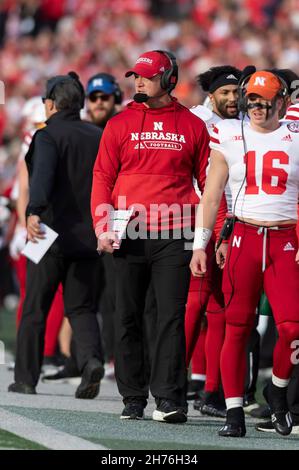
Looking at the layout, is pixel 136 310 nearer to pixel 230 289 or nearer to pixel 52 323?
pixel 230 289

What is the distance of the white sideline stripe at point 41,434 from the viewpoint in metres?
7.27

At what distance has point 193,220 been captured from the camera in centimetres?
873

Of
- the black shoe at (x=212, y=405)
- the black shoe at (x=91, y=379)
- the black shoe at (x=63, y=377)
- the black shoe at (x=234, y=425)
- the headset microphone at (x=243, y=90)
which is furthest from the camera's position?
the black shoe at (x=63, y=377)

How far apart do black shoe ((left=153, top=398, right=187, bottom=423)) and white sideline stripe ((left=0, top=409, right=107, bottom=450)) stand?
30.6 inches

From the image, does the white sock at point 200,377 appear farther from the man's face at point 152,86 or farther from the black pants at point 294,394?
the man's face at point 152,86

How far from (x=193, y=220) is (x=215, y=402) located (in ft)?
4.37

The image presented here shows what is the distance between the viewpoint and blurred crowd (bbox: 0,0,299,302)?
2041 cm

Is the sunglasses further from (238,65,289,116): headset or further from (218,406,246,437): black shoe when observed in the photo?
(218,406,246,437): black shoe

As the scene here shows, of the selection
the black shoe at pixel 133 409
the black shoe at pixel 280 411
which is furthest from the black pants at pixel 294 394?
→ the black shoe at pixel 133 409

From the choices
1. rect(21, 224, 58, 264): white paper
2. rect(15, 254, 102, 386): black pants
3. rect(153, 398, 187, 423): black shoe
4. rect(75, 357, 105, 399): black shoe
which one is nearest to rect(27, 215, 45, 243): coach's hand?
rect(21, 224, 58, 264): white paper

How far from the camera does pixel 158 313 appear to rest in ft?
28.8

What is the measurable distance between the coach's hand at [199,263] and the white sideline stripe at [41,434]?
3.74ft

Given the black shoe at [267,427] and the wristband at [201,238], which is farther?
the black shoe at [267,427]

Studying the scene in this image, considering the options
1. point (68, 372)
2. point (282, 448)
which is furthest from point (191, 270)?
point (68, 372)
